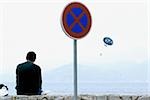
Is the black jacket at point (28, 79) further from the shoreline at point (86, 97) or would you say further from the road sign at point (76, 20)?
the road sign at point (76, 20)

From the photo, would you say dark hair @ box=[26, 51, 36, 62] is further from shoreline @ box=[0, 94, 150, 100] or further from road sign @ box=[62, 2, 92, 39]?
road sign @ box=[62, 2, 92, 39]

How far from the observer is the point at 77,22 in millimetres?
6090

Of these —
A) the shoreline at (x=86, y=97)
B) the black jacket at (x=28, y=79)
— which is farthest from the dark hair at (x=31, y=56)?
the shoreline at (x=86, y=97)

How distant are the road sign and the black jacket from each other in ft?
5.46

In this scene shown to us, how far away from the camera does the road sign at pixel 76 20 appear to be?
6.00 metres

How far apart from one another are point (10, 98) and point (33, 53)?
0.84 metres

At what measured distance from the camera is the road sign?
6004mm

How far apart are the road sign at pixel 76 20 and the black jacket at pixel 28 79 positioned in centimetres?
166

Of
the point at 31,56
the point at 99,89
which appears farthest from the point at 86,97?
the point at 99,89

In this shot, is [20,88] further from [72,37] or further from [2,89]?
[72,37]

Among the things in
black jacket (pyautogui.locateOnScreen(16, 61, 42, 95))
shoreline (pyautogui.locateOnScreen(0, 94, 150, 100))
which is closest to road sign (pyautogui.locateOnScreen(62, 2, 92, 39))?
shoreline (pyautogui.locateOnScreen(0, 94, 150, 100))

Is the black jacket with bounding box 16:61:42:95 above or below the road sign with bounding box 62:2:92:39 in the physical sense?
below

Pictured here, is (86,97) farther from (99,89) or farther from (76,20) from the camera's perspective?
(99,89)

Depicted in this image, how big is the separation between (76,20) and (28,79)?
6.19 feet
